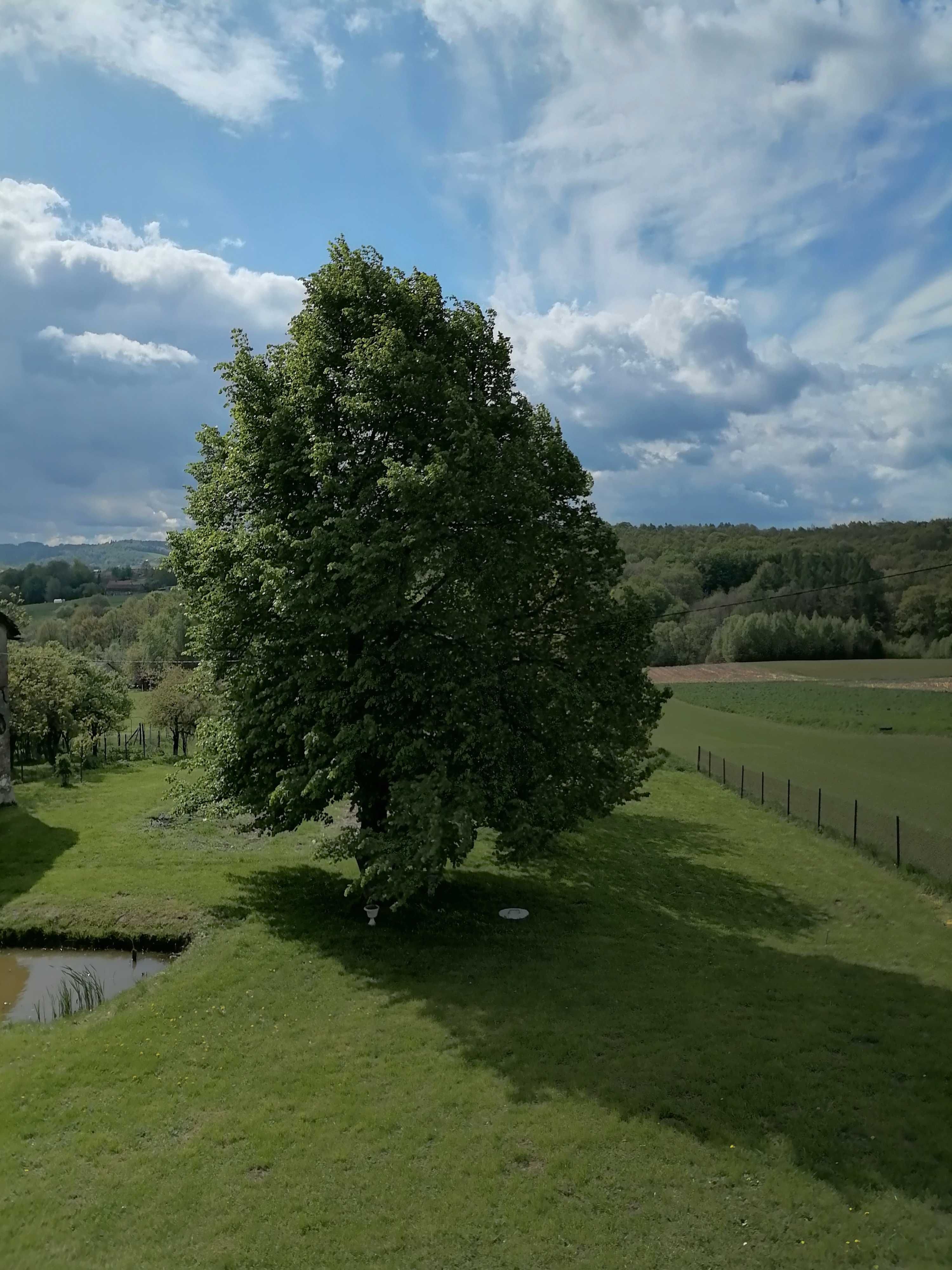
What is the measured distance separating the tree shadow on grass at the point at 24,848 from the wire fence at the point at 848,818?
23.5 meters

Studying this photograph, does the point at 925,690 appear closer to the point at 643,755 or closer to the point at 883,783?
the point at 883,783

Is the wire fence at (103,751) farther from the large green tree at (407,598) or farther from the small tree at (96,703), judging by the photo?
the large green tree at (407,598)

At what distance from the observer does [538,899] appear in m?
21.4

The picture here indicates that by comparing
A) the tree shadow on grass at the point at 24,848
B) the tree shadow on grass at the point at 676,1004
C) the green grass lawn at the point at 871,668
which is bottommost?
the tree shadow on grass at the point at 676,1004

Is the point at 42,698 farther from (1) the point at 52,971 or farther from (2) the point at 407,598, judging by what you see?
(2) the point at 407,598

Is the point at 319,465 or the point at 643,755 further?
the point at 643,755

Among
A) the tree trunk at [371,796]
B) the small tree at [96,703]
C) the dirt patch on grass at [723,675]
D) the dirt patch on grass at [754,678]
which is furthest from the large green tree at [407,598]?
the dirt patch on grass at [723,675]

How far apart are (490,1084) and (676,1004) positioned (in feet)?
14.0

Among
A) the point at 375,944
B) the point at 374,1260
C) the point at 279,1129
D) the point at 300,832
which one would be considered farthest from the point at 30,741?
the point at 374,1260

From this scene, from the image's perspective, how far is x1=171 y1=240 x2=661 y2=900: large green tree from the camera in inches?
667

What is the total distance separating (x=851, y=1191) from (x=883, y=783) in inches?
1113

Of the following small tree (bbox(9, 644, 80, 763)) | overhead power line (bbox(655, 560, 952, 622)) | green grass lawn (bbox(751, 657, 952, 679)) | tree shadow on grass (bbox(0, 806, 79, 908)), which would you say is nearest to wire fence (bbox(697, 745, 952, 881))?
tree shadow on grass (bbox(0, 806, 79, 908))

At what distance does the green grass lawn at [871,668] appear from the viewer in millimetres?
74125

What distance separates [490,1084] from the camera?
1235 centimetres
